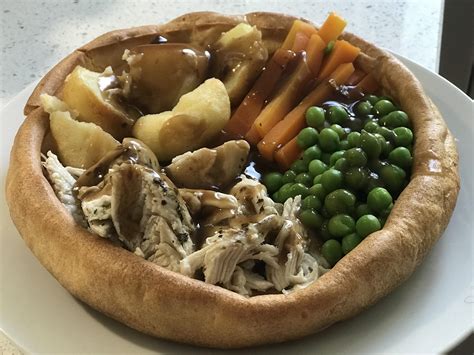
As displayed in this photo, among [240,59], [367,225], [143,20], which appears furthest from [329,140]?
[143,20]

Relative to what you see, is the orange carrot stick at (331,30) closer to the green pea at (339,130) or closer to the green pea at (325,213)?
the green pea at (339,130)

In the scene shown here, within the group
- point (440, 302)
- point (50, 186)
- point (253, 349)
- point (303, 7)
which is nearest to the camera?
point (253, 349)

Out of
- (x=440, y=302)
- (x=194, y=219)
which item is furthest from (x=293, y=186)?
(x=440, y=302)

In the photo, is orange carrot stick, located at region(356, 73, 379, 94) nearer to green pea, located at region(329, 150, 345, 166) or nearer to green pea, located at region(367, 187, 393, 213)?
green pea, located at region(329, 150, 345, 166)

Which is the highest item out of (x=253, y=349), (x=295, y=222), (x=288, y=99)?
(x=288, y=99)

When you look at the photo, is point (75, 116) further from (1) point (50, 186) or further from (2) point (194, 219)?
(2) point (194, 219)

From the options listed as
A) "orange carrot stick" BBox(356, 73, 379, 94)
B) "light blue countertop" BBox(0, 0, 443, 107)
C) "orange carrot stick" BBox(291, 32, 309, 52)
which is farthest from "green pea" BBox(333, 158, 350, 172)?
"light blue countertop" BBox(0, 0, 443, 107)

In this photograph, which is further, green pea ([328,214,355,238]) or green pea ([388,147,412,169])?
green pea ([388,147,412,169])
